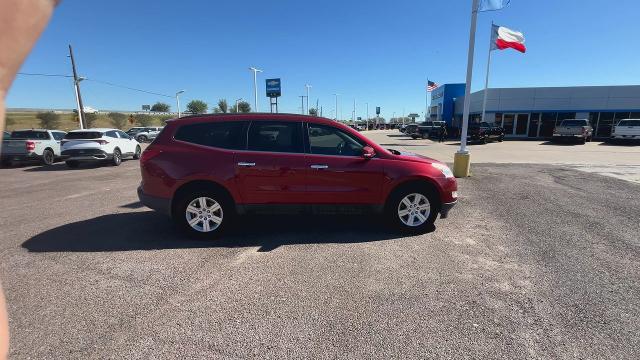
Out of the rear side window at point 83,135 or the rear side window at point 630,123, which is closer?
the rear side window at point 83,135

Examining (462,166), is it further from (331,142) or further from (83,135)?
(83,135)

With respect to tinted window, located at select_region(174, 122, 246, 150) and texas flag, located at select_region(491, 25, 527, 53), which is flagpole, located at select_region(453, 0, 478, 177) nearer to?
tinted window, located at select_region(174, 122, 246, 150)

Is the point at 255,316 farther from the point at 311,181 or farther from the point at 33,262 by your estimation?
the point at 33,262

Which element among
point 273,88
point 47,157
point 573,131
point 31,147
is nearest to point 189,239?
point 31,147

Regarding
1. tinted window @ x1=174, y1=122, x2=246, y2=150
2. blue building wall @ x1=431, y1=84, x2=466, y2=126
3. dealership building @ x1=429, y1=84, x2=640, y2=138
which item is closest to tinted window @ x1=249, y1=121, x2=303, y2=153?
tinted window @ x1=174, y1=122, x2=246, y2=150

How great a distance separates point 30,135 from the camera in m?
14.3

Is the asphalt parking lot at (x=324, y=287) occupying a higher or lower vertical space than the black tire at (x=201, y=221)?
lower

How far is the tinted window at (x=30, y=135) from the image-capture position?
46.5 feet

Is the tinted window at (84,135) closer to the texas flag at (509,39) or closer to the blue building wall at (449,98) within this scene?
the texas flag at (509,39)

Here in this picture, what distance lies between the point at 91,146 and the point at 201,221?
1131 cm

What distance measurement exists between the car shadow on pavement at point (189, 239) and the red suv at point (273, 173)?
337 mm

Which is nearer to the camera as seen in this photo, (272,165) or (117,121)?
(272,165)

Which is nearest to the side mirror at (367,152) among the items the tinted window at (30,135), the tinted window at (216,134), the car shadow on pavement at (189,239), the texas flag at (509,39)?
the car shadow on pavement at (189,239)

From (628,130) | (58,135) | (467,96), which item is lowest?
(628,130)
